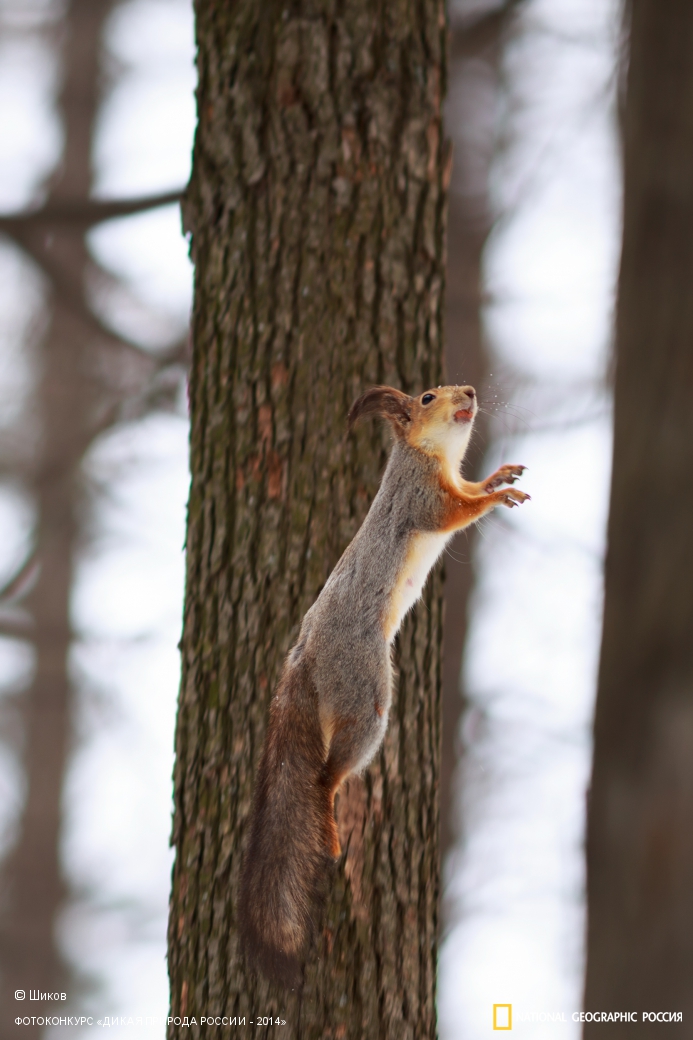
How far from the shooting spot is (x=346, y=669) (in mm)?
1270

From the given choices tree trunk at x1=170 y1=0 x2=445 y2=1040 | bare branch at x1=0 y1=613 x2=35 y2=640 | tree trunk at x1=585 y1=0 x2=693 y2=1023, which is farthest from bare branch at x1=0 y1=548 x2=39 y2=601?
tree trunk at x1=585 y1=0 x2=693 y2=1023

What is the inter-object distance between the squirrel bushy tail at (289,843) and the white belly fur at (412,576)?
17cm

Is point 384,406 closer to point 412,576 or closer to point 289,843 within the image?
point 412,576

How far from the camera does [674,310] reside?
54.9 inches

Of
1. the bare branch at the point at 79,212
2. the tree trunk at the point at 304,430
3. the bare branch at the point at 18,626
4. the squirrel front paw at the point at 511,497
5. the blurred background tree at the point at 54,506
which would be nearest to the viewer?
the squirrel front paw at the point at 511,497

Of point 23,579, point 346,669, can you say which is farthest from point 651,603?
point 23,579

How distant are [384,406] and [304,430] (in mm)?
689

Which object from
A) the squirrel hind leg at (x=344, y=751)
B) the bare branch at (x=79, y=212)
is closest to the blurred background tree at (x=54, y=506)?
the bare branch at (x=79, y=212)

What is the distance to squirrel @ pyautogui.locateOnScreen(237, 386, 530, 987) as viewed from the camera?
49.9 inches

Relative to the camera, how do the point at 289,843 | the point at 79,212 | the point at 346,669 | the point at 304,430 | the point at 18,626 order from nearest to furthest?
the point at 346,669 < the point at 289,843 < the point at 304,430 < the point at 79,212 < the point at 18,626

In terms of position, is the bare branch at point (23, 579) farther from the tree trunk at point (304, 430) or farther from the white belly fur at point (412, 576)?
the white belly fur at point (412, 576)

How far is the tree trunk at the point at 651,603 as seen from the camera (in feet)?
4.18

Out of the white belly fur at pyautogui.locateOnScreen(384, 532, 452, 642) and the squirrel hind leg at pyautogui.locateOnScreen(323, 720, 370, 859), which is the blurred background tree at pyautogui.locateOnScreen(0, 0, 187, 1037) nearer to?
the white belly fur at pyautogui.locateOnScreen(384, 532, 452, 642)

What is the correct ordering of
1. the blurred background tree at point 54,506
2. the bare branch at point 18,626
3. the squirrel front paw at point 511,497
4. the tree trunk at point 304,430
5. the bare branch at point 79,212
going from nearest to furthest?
the squirrel front paw at point 511,497
the tree trunk at point 304,430
the bare branch at point 79,212
the blurred background tree at point 54,506
the bare branch at point 18,626
